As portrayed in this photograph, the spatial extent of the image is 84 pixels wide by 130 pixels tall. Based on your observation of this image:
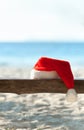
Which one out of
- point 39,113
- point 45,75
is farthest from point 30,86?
point 39,113

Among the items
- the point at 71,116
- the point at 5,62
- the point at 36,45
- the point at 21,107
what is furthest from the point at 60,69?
the point at 36,45

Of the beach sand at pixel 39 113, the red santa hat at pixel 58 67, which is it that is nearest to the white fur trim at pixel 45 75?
the red santa hat at pixel 58 67

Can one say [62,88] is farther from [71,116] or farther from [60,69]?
[71,116]

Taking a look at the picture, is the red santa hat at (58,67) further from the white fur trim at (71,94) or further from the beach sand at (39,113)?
the beach sand at (39,113)

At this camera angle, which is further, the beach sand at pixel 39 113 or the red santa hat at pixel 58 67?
the beach sand at pixel 39 113

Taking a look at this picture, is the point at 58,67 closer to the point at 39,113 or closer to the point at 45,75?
the point at 45,75
